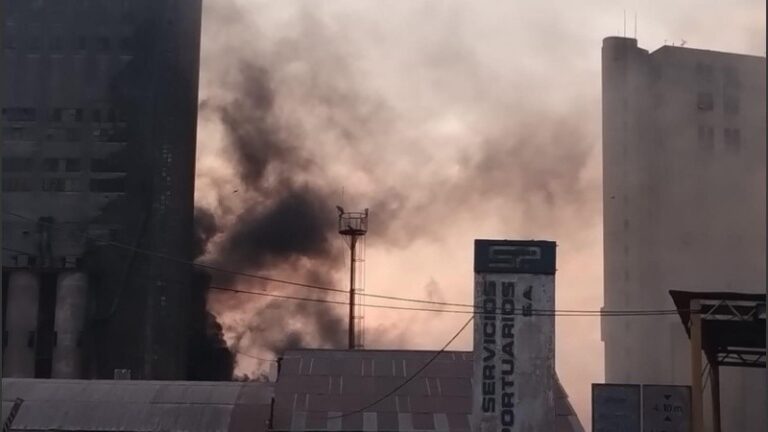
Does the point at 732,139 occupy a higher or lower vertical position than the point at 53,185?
higher

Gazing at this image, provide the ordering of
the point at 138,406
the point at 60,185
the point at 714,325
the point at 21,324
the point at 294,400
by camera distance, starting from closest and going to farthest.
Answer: the point at 294,400 < the point at 714,325 < the point at 138,406 < the point at 21,324 < the point at 60,185

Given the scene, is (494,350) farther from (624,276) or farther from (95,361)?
(95,361)

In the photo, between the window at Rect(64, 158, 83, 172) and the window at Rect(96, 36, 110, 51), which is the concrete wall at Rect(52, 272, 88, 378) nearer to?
the window at Rect(64, 158, 83, 172)

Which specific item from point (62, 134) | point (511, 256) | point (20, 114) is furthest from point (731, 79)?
point (20, 114)

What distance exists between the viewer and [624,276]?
190 ft

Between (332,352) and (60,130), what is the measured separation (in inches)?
1466

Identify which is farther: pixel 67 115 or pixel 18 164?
pixel 67 115

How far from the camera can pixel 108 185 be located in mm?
59688

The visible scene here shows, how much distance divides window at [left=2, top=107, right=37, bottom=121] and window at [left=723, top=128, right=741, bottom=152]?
43704 millimetres

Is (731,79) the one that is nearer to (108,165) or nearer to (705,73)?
(705,73)

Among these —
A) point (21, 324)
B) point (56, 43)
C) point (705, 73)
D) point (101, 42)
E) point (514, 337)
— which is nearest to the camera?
point (514, 337)

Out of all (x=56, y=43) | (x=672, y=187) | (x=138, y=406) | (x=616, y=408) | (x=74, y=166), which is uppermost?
(x=56, y=43)

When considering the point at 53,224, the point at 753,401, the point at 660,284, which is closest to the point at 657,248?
the point at 660,284

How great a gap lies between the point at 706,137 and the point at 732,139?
1616mm
